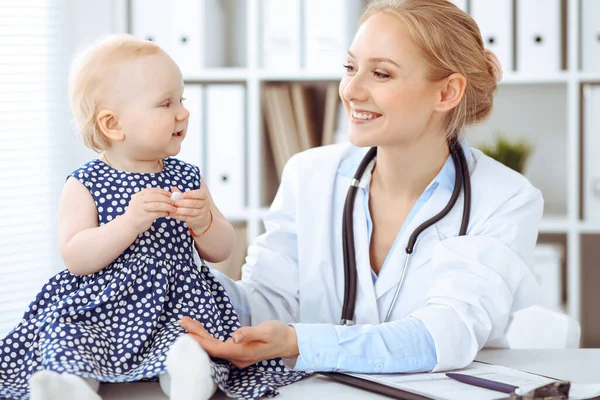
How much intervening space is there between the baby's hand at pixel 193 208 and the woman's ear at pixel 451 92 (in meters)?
0.60

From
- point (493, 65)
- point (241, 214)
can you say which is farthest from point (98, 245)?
point (241, 214)

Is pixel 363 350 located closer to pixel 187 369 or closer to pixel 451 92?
pixel 187 369

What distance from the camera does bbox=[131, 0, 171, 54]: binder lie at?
2734 millimetres

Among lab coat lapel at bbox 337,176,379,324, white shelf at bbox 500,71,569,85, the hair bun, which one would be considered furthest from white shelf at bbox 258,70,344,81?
lab coat lapel at bbox 337,176,379,324

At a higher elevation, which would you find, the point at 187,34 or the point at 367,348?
the point at 187,34

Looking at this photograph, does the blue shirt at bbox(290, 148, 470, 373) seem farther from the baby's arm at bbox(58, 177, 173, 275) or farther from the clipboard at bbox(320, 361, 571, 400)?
the baby's arm at bbox(58, 177, 173, 275)

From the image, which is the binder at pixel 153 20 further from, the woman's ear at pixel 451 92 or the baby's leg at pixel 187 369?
the baby's leg at pixel 187 369

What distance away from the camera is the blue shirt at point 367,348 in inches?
48.0

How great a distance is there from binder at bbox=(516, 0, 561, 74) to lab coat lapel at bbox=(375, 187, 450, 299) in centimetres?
119

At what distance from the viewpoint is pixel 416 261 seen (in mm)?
1549

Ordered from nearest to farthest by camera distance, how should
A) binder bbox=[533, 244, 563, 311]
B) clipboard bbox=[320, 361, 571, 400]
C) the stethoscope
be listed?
clipboard bbox=[320, 361, 571, 400] → the stethoscope → binder bbox=[533, 244, 563, 311]

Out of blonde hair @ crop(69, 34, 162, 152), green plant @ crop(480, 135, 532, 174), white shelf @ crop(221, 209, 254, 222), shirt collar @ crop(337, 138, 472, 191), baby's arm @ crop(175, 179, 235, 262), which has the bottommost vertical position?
white shelf @ crop(221, 209, 254, 222)

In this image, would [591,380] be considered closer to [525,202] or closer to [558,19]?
[525,202]

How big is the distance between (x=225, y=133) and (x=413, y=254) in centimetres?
129
